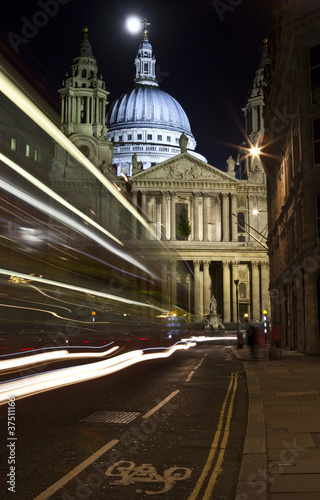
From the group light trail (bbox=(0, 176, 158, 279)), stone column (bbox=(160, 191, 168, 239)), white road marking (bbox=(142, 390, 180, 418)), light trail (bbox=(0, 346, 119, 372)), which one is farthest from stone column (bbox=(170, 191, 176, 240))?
white road marking (bbox=(142, 390, 180, 418))

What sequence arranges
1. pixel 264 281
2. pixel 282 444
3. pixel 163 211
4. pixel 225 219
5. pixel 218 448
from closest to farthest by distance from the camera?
1. pixel 282 444
2. pixel 218 448
3. pixel 264 281
4. pixel 163 211
5. pixel 225 219

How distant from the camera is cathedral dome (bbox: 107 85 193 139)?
164m

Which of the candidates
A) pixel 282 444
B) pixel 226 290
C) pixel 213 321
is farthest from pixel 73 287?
pixel 226 290

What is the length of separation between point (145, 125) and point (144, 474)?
160 m

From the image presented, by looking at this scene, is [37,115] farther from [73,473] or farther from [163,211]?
[163,211]

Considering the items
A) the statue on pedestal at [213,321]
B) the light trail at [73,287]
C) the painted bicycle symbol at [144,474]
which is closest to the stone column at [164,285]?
the light trail at [73,287]

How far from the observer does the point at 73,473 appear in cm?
776

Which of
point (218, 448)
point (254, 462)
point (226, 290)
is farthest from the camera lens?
point (226, 290)

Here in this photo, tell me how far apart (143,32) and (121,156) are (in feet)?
158

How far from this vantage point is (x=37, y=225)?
1270cm

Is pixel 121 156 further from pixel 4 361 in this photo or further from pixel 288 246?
pixel 4 361

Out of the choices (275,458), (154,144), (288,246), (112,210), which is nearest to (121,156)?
(154,144)

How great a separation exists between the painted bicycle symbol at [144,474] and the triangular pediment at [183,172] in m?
97.8

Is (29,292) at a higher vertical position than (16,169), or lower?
lower
